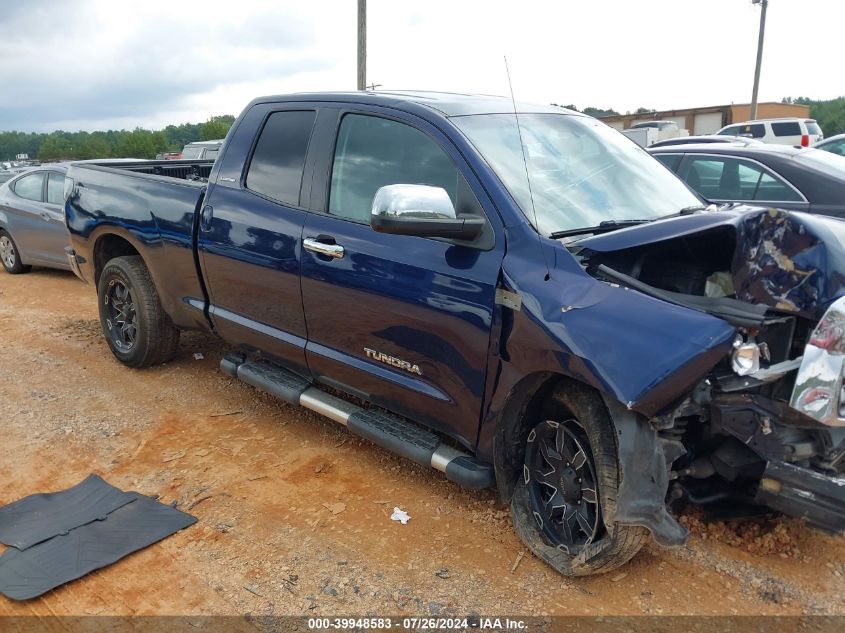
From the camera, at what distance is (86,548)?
3248mm

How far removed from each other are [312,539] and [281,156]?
225 cm

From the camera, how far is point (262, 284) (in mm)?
4188

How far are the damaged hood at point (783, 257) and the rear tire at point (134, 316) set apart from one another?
4.03 metres

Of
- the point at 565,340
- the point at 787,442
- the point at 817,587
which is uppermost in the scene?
the point at 565,340

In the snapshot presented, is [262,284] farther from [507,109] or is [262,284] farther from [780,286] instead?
[780,286]

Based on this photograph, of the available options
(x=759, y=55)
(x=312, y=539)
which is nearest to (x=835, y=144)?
(x=312, y=539)

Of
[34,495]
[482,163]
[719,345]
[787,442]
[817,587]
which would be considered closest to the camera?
[719,345]

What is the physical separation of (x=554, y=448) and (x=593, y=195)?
1.25 meters

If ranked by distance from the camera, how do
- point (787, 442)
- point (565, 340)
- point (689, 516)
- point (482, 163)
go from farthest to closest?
1. point (689, 516)
2. point (482, 163)
3. point (565, 340)
4. point (787, 442)

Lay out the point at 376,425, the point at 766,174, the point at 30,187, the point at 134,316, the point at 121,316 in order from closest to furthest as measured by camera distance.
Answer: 1. the point at 376,425
2. the point at 134,316
3. the point at 121,316
4. the point at 766,174
5. the point at 30,187

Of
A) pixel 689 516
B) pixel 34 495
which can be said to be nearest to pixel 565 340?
pixel 689 516

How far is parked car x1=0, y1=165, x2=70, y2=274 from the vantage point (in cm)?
931

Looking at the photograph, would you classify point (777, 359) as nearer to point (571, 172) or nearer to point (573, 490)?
point (573, 490)

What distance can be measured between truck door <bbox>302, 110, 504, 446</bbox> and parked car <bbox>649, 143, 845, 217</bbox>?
3.52 meters
